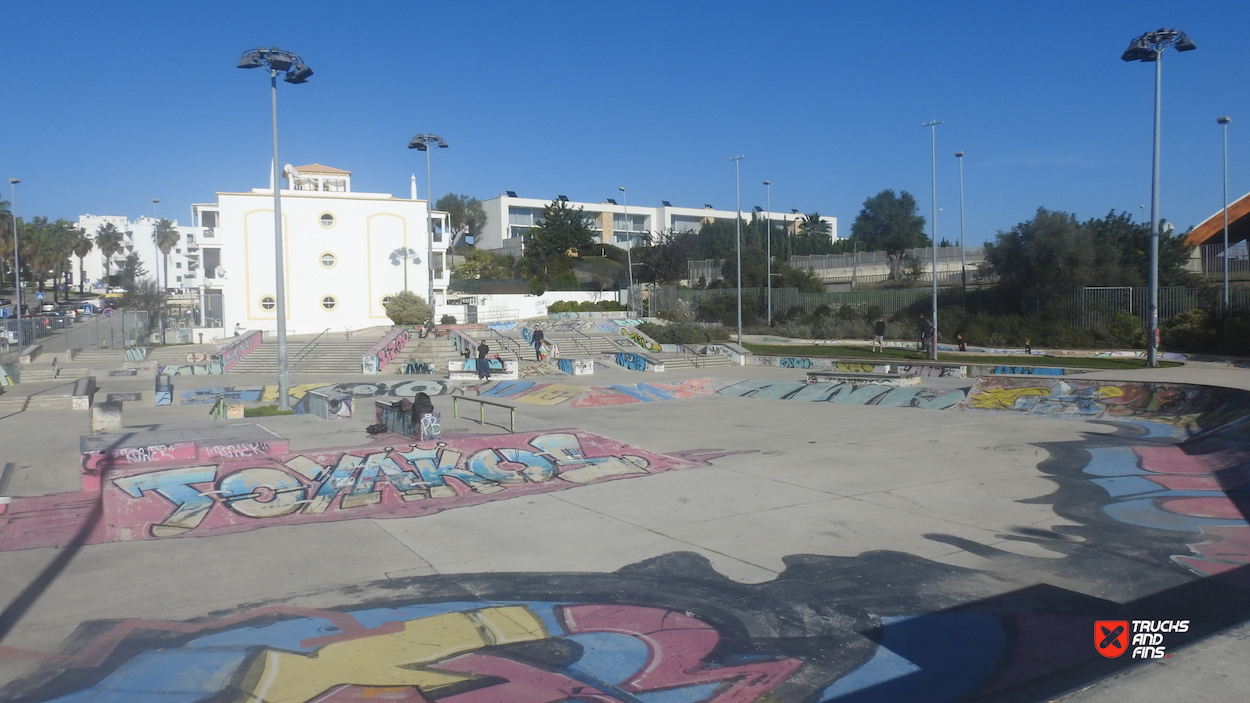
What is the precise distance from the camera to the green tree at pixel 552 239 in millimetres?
74312

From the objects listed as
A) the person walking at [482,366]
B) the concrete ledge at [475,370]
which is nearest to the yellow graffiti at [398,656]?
the person walking at [482,366]

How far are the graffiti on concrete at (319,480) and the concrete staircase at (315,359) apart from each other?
71.3 ft

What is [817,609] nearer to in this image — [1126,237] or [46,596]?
[46,596]

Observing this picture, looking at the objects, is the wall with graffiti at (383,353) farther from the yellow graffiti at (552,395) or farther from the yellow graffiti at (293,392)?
Result: the yellow graffiti at (552,395)

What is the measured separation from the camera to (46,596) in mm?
7363

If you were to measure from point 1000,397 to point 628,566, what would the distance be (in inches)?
587

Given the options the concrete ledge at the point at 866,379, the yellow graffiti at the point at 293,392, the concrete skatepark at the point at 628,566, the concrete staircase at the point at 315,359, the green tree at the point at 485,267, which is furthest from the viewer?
the green tree at the point at 485,267

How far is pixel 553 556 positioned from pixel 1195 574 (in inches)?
251

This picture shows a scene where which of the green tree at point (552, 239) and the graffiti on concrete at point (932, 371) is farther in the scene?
the green tree at point (552, 239)

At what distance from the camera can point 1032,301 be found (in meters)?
38.0

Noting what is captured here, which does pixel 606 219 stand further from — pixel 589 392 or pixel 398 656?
pixel 398 656

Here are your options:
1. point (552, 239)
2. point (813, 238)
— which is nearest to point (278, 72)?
point (552, 239)

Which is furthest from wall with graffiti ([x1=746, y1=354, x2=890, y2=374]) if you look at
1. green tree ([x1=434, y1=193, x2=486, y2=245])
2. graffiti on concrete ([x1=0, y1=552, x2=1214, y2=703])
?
green tree ([x1=434, y1=193, x2=486, y2=245])

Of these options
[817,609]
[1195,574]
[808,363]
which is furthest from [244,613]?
[808,363]
